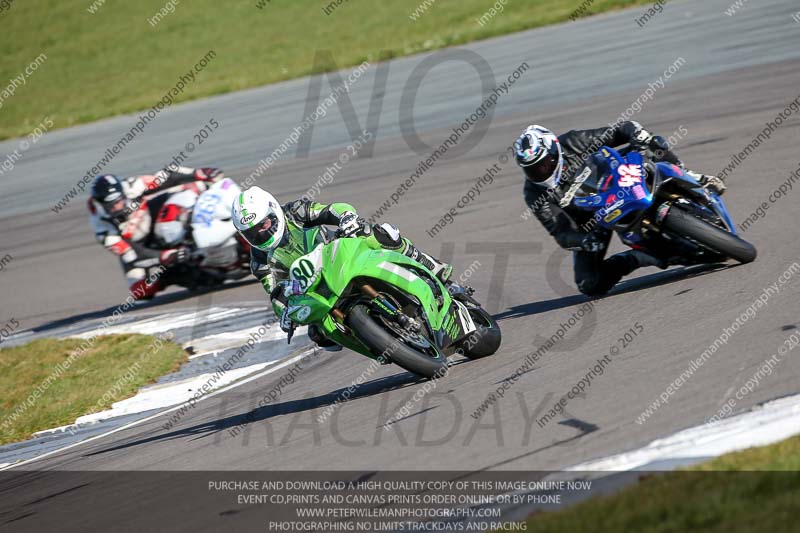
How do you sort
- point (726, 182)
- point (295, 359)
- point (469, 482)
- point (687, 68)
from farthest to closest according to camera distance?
1. point (687, 68)
2. point (726, 182)
3. point (295, 359)
4. point (469, 482)

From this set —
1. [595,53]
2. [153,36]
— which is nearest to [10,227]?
[595,53]

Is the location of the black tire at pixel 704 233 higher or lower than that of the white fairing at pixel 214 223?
higher

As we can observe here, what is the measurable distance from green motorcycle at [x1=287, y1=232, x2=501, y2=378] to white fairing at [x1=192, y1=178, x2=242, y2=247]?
612cm

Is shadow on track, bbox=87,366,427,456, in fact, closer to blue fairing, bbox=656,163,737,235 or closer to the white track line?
the white track line

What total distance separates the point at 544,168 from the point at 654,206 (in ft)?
3.16

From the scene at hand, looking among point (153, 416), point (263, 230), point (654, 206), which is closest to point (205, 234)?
point (153, 416)

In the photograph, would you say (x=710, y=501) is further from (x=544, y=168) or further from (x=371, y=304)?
(x=544, y=168)

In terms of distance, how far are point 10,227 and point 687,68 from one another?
13.3 meters

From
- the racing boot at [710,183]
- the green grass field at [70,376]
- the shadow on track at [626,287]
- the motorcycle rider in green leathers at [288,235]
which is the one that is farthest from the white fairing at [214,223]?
the racing boot at [710,183]

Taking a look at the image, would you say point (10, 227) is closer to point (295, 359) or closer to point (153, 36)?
point (295, 359)

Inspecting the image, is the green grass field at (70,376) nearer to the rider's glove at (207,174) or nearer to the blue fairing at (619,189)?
the rider's glove at (207,174)

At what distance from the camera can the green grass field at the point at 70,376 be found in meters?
10.6

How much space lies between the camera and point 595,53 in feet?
79.2

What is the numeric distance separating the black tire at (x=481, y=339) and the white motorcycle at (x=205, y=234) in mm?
5884
